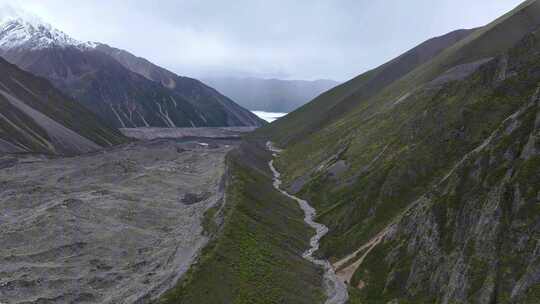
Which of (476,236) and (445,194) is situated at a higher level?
(445,194)

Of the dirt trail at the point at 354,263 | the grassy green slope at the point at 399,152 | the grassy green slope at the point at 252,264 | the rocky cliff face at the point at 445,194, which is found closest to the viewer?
the rocky cliff face at the point at 445,194

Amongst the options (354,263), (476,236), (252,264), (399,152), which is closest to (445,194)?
(476,236)

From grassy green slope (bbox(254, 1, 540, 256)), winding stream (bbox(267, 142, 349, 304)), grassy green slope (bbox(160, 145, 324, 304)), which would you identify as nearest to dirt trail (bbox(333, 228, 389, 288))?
winding stream (bbox(267, 142, 349, 304))

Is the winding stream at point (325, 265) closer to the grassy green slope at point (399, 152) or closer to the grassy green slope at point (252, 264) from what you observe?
the grassy green slope at point (252, 264)

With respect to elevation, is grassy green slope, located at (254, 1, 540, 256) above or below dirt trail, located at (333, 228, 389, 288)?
above

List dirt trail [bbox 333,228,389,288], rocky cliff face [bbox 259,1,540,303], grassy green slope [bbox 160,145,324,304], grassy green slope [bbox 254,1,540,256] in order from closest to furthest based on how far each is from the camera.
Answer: rocky cliff face [bbox 259,1,540,303] < grassy green slope [bbox 160,145,324,304] < dirt trail [bbox 333,228,389,288] < grassy green slope [bbox 254,1,540,256]

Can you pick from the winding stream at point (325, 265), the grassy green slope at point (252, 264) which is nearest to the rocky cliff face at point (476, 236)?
the winding stream at point (325, 265)

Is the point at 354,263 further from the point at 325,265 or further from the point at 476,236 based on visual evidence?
the point at 476,236

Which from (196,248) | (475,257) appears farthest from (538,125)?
(196,248)

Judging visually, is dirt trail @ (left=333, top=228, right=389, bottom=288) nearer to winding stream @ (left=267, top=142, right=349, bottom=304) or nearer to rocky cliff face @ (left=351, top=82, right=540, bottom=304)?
winding stream @ (left=267, top=142, right=349, bottom=304)
